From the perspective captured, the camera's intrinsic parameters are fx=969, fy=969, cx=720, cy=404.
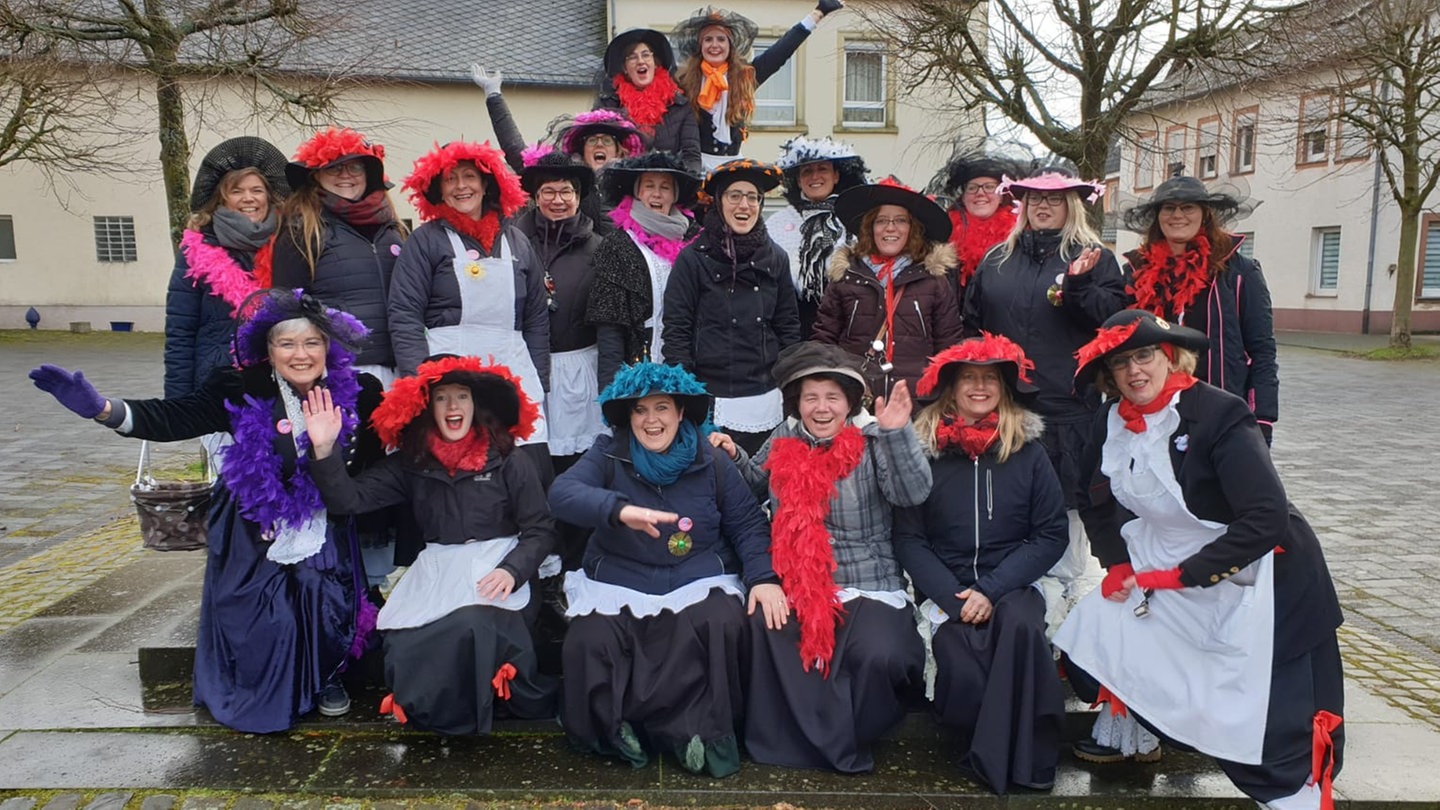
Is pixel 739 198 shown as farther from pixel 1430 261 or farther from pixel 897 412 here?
pixel 1430 261

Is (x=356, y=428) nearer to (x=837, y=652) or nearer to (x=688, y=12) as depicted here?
(x=837, y=652)

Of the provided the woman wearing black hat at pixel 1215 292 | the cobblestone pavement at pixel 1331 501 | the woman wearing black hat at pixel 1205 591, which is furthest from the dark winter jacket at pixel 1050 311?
the cobblestone pavement at pixel 1331 501

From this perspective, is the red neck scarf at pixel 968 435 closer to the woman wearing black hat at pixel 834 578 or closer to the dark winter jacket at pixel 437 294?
the woman wearing black hat at pixel 834 578

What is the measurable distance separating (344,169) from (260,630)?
1940 millimetres

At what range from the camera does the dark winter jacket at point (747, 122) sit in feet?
18.8

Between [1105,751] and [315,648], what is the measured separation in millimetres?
2957

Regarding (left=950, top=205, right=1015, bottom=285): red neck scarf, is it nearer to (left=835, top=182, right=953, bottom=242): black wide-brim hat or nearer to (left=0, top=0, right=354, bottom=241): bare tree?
(left=835, top=182, right=953, bottom=242): black wide-brim hat

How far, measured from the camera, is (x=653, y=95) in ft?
18.0

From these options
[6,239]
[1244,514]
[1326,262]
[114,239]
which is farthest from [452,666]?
[1326,262]

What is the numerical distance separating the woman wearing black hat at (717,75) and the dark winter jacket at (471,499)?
2.70m

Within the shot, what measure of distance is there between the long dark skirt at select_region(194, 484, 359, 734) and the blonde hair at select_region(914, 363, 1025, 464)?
2353mm

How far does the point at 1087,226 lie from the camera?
4.23 meters

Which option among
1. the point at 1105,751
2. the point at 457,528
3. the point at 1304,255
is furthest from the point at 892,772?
the point at 1304,255

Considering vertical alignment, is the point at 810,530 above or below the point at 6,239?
below
